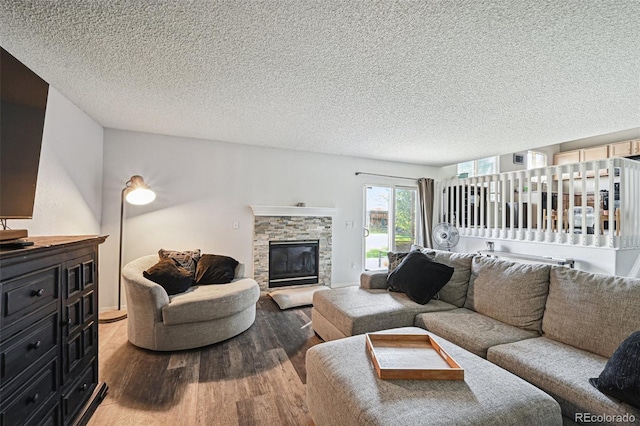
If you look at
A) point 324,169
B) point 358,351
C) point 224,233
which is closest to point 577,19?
point 358,351

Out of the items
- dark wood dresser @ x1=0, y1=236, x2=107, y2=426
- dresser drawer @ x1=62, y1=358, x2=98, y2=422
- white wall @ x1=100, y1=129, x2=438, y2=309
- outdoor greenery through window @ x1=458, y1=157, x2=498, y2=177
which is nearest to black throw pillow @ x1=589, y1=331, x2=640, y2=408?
→ dark wood dresser @ x1=0, y1=236, x2=107, y2=426

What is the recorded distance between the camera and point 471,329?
6.41 ft

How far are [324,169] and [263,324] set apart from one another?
9.05ft

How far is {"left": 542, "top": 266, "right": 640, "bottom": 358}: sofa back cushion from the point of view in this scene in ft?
5.09

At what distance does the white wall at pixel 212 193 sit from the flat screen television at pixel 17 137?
1992mm

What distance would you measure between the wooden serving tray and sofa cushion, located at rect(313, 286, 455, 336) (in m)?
0.52

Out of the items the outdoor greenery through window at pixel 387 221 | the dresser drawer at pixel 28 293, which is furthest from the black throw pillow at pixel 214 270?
the outdoor greenery through window at pixel 387 221

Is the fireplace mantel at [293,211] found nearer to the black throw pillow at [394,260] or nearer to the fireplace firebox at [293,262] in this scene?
the fireplace firebox at [293,262]

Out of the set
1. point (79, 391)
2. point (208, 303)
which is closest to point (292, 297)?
point (208, 303)

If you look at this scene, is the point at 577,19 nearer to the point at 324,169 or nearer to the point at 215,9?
the point at 215,9

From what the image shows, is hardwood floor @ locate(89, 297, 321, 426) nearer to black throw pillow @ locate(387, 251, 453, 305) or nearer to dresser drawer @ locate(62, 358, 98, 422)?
dresser drawer @ locate(62, 358, 98, 422)

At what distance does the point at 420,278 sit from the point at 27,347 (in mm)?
2659

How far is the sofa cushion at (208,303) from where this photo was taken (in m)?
2.38

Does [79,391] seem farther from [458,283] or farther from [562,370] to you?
[458,283]
